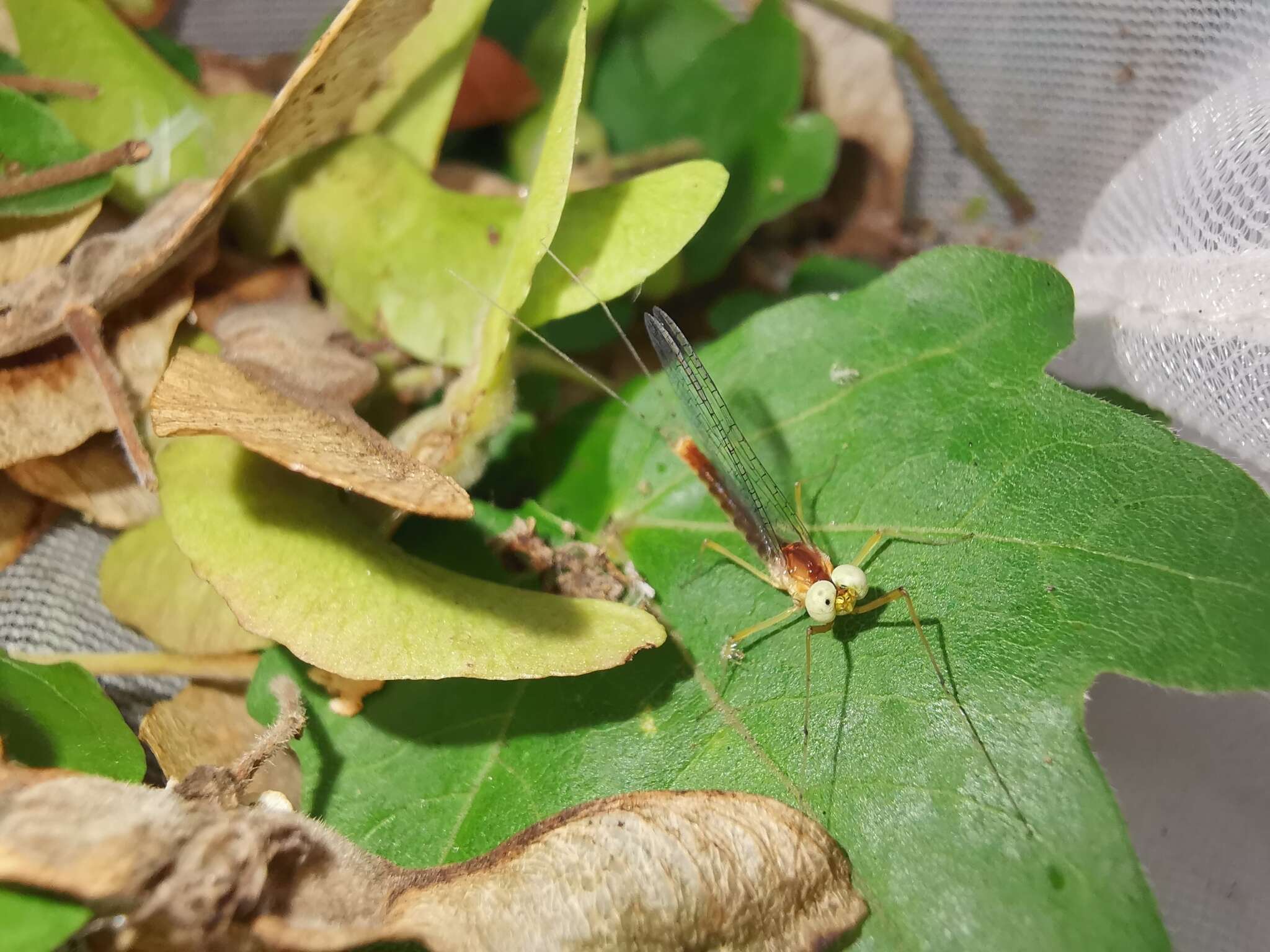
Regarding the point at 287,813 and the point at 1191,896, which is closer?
the point at 287,813

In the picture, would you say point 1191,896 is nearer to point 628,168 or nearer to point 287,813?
point 287,813

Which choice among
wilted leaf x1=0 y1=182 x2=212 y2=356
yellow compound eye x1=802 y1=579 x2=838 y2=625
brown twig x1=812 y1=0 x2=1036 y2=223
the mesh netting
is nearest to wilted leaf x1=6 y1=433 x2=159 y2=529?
wilted leaf x1=0 y1=182 x2=212 y2=356

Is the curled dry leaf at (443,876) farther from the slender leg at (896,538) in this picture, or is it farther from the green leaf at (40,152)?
the green leaf at (40,152)

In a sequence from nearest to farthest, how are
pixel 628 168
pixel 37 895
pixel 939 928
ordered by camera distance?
pixel 37 895 < pixel 939 928 < pixel 628 168

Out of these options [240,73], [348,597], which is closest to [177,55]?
[240,73]

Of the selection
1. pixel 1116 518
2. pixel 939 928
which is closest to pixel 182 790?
pixel 939 928

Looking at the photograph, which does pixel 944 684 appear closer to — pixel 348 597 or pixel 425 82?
pixel 348 597

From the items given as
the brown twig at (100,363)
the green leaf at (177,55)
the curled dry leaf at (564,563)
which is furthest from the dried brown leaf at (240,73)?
the curled dry leaf at (564,563)
